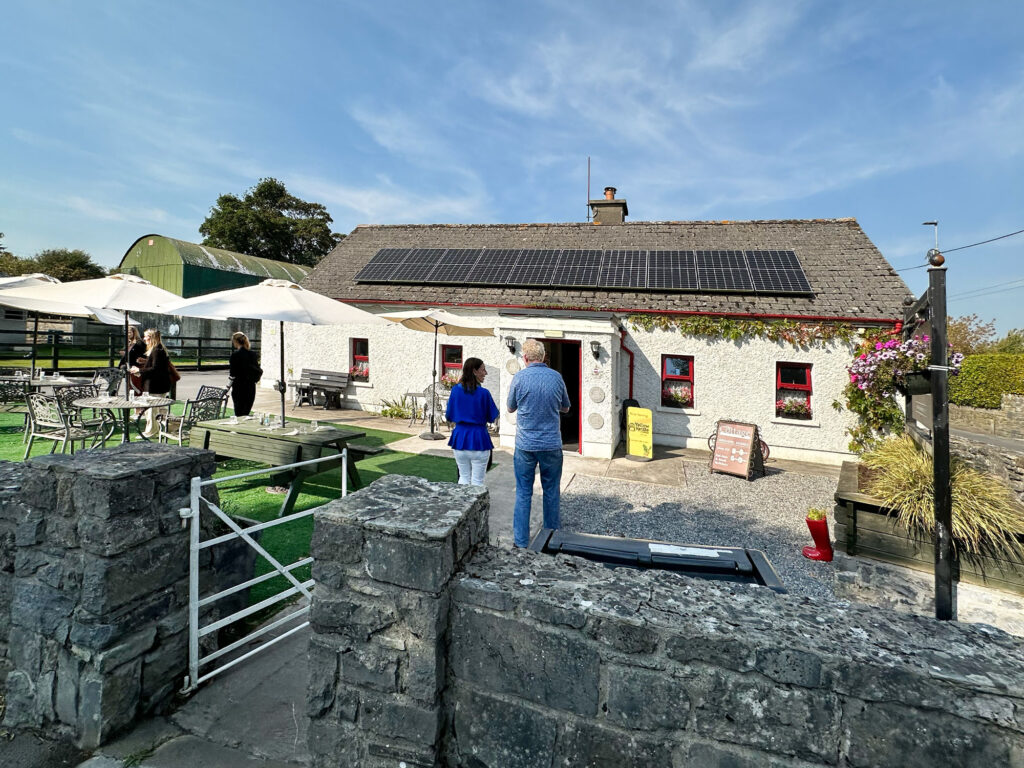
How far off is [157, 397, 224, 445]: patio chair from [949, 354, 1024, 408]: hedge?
1974 centimetres

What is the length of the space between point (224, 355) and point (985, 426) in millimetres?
32985

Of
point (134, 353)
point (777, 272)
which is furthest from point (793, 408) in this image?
point (134, 353)

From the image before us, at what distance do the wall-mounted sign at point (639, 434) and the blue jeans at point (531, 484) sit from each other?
500 cm

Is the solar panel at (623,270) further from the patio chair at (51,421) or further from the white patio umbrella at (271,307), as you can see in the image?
the patio chair at (51,421)

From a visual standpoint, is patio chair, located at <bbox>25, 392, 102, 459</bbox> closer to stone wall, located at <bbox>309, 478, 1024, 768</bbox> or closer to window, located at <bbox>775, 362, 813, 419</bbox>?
stone wall, located at <bbox>309, 478, 1024, 768</bbox>

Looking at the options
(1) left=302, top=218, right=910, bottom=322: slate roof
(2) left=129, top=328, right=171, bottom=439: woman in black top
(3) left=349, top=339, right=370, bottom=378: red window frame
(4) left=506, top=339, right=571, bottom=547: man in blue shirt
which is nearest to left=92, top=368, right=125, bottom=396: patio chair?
(2) left=129, top=328, right=171, bottom=439: woman in black top

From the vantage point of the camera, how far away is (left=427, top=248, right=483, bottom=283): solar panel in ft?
45.3

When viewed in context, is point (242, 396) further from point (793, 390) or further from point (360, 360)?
point (793, 390)

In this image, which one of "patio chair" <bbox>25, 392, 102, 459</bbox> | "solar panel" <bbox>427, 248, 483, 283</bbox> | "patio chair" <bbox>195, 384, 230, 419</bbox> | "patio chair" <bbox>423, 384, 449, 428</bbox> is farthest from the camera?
"solar panel" <bbox>427, 248, 483, 283</bbox>

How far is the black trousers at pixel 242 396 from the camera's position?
25.9 ft

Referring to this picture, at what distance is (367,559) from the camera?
5.86 feet

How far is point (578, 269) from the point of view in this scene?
13.2 m

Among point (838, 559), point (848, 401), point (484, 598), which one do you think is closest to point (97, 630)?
point (484, 598)

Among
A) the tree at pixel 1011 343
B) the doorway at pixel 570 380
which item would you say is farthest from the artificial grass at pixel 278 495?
the tree at pixel 1011 343
